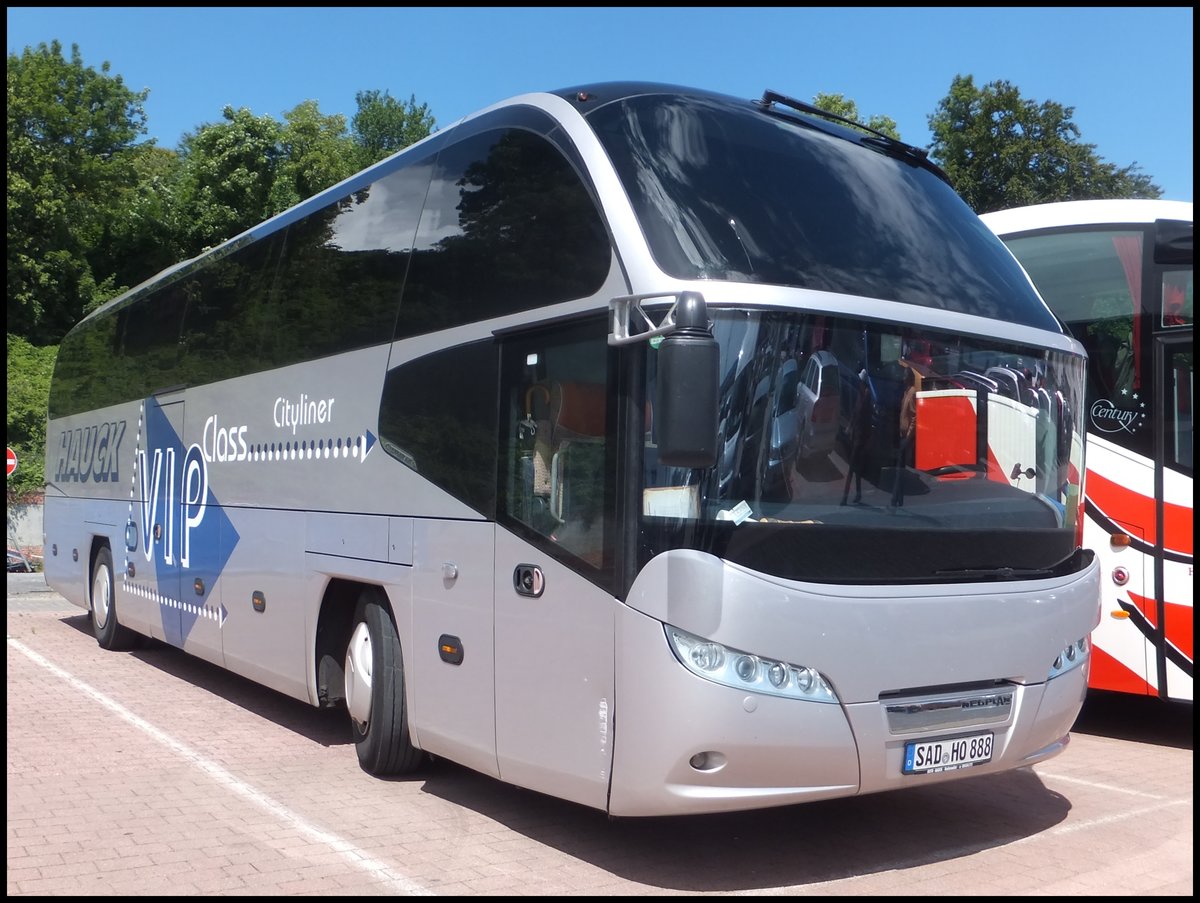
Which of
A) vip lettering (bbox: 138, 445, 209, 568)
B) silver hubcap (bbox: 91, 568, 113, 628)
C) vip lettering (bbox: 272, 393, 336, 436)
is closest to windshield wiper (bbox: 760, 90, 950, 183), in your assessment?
vip lettering (bbox: 272, 393, 336, 436)

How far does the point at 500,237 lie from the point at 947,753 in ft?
11.4

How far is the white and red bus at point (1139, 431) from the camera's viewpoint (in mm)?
8641

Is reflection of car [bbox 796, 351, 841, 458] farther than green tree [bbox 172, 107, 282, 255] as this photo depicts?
No

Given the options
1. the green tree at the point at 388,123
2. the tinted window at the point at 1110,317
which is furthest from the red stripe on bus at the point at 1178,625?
the green tree at the point at 388,123

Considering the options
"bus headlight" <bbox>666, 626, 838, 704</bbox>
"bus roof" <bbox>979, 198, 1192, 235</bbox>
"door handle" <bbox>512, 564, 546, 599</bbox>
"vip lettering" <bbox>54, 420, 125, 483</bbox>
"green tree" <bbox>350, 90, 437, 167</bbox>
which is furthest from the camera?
"green tree" <bbox>350, 90, 437, 167</bbox>

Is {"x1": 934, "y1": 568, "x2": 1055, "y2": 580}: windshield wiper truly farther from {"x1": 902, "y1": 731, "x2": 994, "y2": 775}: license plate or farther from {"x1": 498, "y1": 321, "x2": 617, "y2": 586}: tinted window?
{"x1": 498, "y1": 321, "x2": 617, "y2": 586}: tinted window

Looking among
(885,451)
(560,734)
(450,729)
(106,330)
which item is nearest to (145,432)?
(106,330)

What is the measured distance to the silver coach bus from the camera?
17.1ft

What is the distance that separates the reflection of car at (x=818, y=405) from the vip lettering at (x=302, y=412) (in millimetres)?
3854

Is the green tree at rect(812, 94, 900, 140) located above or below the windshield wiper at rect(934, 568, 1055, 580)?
above

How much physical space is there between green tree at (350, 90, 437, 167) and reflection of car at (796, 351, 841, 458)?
53887mm

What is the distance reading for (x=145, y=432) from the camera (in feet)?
39.7

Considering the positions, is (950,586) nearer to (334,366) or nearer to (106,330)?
(334,366)

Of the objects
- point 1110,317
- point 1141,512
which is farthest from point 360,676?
point 1110,317
